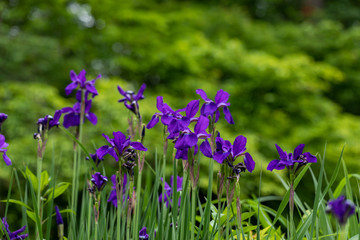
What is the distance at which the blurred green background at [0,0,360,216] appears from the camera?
5043 millimetres

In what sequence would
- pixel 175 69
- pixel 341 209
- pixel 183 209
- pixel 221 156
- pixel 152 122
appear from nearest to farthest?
1. pixel 341 209
2. pixel 221 156
3. pixel 183 209
4. pixel 152 122
5. pixel 175 69

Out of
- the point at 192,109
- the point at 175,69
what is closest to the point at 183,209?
the point at 192,109

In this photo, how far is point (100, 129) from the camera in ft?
16.1

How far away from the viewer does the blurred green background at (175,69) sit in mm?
5043

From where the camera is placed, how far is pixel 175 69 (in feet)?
19.2

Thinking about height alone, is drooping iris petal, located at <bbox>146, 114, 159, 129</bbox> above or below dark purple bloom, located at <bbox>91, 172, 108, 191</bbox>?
above

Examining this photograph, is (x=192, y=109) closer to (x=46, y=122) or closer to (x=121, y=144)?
(x=121, y=144)

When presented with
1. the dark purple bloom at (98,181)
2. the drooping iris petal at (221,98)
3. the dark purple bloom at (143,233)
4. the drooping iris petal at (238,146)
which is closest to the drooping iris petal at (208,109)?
the drooping iris petal at (221,98)

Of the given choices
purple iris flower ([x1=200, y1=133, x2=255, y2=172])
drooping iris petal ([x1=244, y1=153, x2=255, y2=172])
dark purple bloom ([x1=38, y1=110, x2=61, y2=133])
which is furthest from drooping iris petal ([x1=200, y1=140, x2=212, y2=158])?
dark purple bloom ([x1=38, y1=110, x2=61, y2=133])

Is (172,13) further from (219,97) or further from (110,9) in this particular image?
(219,97)

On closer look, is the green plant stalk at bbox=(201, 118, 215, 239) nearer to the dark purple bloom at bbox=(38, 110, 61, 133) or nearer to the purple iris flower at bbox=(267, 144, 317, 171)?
the purple iris flower at bbox=(267, 144, 317, 171)

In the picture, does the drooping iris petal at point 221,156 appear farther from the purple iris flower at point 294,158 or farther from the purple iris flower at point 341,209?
the purple iris flower at point 341,209

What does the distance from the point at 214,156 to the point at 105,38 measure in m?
5.12

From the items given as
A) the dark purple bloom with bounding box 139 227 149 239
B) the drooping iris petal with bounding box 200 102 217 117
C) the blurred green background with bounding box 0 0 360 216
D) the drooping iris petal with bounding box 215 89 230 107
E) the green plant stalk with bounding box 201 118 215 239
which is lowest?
the dark purple bloom with bounding box 139 227 149 239
